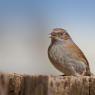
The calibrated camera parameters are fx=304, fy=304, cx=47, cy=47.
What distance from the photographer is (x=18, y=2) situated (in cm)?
175

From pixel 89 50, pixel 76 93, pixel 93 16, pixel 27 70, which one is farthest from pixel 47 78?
pixel 93 16

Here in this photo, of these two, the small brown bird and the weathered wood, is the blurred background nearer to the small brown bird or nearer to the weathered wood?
the small brown bird

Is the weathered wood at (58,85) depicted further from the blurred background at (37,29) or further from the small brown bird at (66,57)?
the blurred background at (37,29)

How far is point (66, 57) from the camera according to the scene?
1.40m

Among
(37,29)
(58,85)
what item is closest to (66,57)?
(58,85)

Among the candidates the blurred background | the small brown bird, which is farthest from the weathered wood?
the blurred background

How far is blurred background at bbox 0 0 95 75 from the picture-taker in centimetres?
168

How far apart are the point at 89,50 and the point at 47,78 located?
1.92 feet

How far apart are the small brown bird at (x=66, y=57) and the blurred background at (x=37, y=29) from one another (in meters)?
0.27

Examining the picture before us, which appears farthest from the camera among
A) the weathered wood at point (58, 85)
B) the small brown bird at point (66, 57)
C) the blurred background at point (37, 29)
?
the blurred background at point (37, 29)

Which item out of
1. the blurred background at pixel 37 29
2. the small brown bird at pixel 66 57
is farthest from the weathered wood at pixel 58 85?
the blurred background at pixel 37 29

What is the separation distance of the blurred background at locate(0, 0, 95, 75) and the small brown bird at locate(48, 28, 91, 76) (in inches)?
10.8

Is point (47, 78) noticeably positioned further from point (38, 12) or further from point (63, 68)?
point (38, 12)

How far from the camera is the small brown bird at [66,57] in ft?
4.58
